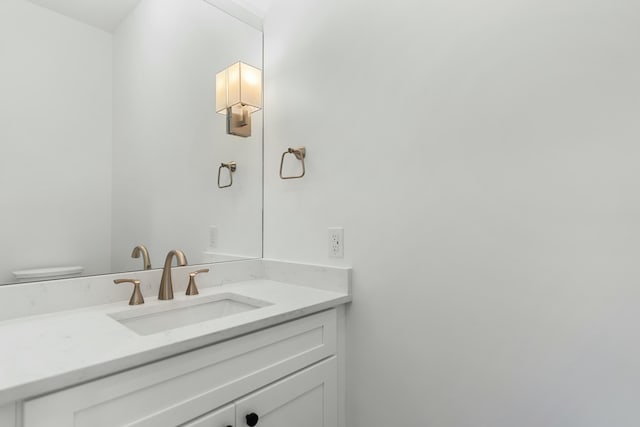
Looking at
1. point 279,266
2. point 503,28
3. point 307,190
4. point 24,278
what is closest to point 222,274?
point 279,266

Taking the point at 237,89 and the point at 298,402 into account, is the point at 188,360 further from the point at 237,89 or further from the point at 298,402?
the point at 237,89

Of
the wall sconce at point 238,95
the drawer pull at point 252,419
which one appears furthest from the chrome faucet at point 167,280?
the wall sconce at point 238,95

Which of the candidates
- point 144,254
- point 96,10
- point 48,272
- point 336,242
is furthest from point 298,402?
point 96,10

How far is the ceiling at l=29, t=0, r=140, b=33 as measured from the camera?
1093mm

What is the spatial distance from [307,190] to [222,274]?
21.4 inches

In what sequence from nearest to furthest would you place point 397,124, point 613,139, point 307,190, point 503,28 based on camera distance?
point 613,139 → point 503,28 → point 397,124 → point 307,190

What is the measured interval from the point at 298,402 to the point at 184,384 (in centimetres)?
43

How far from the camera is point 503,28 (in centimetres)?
95

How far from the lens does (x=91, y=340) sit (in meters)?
0.81

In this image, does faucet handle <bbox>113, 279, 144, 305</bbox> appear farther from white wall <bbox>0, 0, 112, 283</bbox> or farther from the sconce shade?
the sconce shade

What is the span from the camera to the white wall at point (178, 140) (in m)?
1.24

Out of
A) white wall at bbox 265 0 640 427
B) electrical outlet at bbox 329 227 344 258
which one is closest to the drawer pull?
white wall at bbox 265 0 640 427

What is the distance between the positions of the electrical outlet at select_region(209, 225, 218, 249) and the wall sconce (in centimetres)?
46

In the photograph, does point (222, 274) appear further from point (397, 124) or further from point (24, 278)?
point (397, 124)
